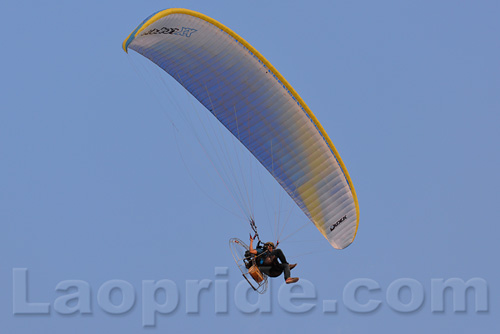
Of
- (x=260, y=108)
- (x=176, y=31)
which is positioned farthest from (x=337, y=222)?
(x=176, y=31)

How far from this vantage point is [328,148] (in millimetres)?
36719

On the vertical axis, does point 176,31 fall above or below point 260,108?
above

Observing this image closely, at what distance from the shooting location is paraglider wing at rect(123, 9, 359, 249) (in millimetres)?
34656

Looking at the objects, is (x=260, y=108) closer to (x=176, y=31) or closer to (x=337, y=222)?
(x=176, y=31)

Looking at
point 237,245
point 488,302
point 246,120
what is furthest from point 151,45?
point 488,302

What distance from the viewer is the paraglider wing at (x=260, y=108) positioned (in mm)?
34656

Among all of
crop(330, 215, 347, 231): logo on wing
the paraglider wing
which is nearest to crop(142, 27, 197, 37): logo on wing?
the paraglider wing

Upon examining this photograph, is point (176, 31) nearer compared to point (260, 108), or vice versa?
point (176, 31)

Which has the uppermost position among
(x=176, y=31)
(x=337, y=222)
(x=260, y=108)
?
(x=176, y=31)

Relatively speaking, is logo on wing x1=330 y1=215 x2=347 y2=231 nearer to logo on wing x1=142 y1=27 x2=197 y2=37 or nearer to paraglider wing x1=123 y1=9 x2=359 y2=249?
paraglider wing x1=123 y1=9 x2=359 y2=249

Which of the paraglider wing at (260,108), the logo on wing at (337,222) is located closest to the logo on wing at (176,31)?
the paraglider wing at (260,108)

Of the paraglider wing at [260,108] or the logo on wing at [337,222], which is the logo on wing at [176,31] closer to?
the paraglider wing at [260,108]

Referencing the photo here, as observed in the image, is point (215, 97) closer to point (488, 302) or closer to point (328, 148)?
point (328, 148)

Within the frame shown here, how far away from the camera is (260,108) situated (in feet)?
119
